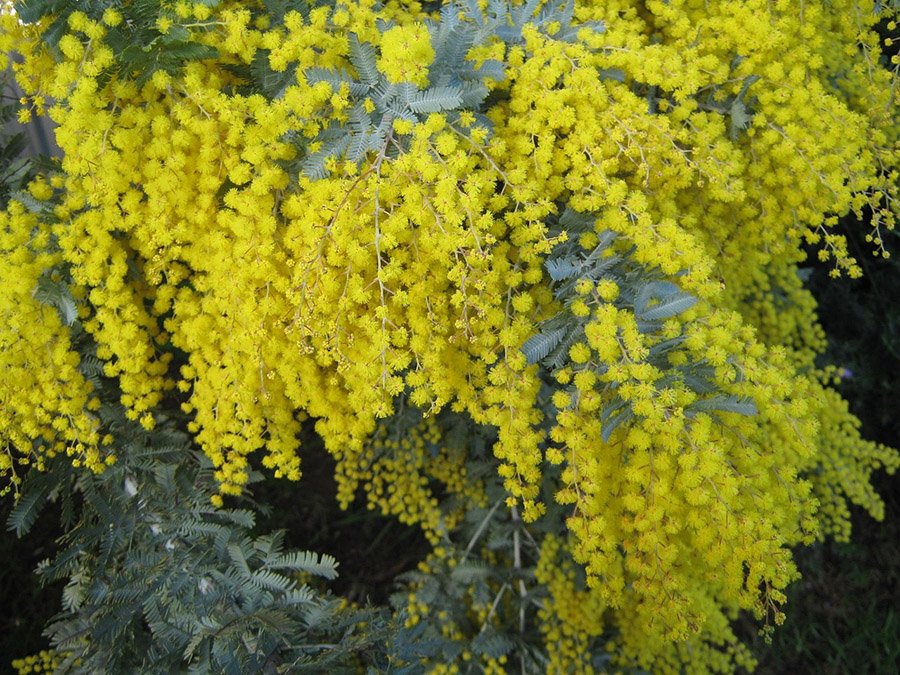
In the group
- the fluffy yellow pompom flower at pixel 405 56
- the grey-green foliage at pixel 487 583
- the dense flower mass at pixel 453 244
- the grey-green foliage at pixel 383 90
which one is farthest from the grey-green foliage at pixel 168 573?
the fluffy yellow pompom flower at pixel 405 56

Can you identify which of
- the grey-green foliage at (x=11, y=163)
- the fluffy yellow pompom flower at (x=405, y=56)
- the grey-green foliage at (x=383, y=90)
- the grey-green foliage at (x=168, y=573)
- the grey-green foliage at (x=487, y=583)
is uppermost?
the fluffy yellow pompom flower at (x=405, y=56)

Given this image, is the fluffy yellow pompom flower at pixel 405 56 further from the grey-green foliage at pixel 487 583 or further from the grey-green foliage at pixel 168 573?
the grey-green foliage at pixel 487 583

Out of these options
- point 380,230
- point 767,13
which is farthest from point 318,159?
point 767,13

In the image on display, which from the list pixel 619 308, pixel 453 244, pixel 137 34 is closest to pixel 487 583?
pixel 619 308

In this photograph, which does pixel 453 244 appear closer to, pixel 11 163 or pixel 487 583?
pixel 11 163

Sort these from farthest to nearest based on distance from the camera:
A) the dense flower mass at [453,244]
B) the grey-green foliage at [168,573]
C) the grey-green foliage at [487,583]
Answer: the grey-green foliage at [487,583]
the grey-green foliage at [168,573]
the dense flower mass at [453,244]

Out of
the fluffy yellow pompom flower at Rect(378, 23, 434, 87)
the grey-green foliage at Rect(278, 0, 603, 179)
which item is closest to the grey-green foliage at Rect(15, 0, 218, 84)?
the grey-green foliage at Rect(278, 0, 603, 179)

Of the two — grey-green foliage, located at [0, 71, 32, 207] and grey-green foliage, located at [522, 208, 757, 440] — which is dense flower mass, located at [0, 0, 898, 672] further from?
grey-green foliage, located at [0, 71, 32, 207]

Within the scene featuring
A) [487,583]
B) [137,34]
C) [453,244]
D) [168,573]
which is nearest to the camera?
[453,244]

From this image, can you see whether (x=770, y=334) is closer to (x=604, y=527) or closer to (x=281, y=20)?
(x=604, y=527)
